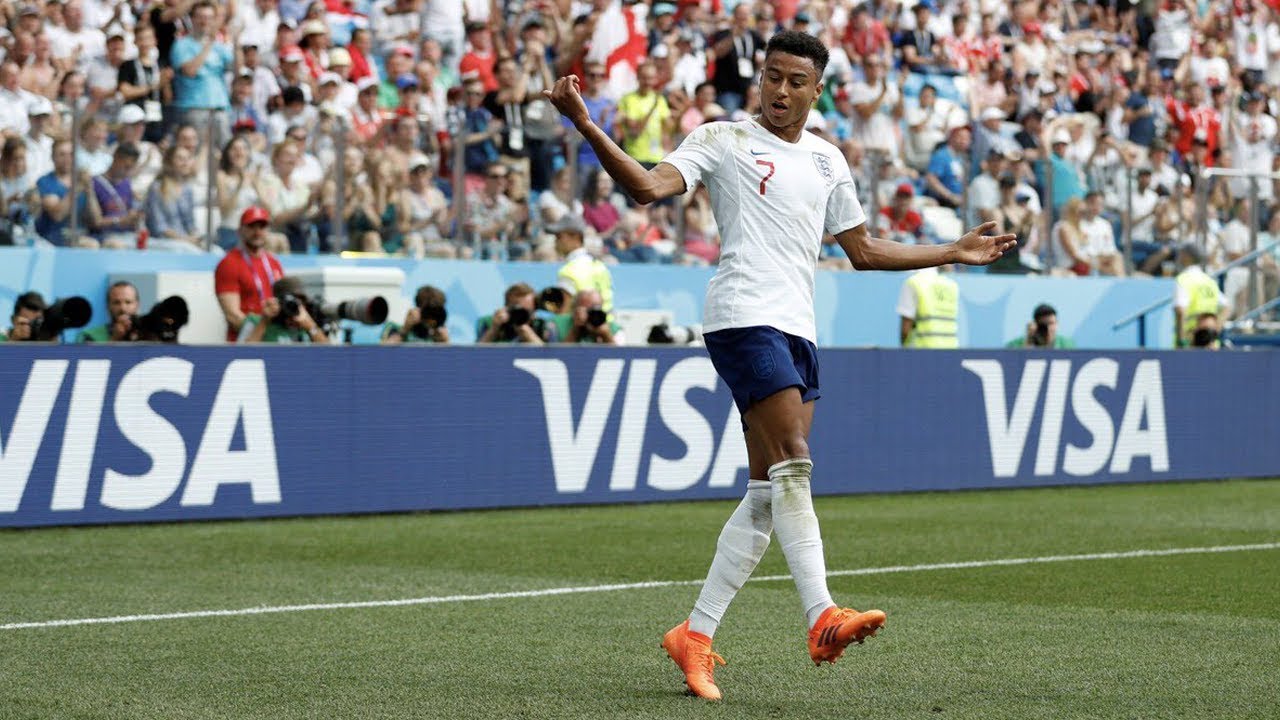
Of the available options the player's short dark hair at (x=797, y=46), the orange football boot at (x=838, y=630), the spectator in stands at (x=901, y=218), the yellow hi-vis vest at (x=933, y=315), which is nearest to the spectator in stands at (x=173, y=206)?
the yellow hi-vis vest at (x=933, y=315)

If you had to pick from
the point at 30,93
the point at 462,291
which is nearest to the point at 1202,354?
the point at 462,291

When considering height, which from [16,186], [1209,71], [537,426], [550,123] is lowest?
[537,426]

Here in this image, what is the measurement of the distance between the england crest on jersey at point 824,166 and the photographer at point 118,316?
24.5 ft

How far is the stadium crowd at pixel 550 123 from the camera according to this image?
15.5 meters

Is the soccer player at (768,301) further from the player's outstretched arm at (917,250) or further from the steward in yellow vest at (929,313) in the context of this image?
the steward in yellow vest at (929,313)

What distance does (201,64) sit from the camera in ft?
55.3

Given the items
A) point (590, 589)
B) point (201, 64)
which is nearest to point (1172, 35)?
point (201, 64)

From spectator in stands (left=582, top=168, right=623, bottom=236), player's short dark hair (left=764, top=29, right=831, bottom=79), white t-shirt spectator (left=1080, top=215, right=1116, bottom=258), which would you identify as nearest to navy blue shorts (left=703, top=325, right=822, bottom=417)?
player's short dark hair (left=764, top=29, right=831, bottom=79)

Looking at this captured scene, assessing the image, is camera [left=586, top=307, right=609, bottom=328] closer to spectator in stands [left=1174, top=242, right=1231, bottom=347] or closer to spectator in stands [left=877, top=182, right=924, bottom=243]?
spectator in stands [left=877, top=182, right=924, bottom=243]

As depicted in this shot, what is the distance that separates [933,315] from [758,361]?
11273mm

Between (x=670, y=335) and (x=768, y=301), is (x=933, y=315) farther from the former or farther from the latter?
(x=768, y=301)

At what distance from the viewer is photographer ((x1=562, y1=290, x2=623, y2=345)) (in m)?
14.6

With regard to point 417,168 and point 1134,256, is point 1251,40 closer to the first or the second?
point 1134,256

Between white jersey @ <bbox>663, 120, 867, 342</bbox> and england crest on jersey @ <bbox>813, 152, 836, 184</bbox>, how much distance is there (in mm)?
23
